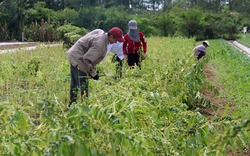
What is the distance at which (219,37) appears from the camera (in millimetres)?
37406

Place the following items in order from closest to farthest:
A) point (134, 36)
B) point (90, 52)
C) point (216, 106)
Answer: point (90, 52) < point (216, 106) < point (134, 36)

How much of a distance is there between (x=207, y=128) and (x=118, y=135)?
673 mm

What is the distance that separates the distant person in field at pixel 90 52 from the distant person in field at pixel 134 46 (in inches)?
81.0

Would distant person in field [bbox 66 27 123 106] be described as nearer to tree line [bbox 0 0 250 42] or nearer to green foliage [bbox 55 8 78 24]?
tree line [bbox 0 0 250 42]

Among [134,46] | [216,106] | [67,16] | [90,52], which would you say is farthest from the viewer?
[67,16]

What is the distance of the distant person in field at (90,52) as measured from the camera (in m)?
5.45

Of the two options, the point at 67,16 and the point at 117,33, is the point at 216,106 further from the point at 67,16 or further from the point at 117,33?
the point at 67,16

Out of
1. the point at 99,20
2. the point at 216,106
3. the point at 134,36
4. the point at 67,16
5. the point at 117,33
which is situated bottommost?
the point at 99,20

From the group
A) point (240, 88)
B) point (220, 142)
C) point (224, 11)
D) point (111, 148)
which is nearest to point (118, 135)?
point (111, 148)

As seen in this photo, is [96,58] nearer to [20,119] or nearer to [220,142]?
[20,119]

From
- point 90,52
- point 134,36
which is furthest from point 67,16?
point 90,52

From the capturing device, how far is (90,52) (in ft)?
17.9

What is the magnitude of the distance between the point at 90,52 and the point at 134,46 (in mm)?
2637

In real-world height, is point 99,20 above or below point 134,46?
below
